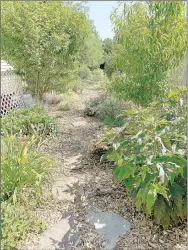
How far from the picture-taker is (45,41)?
3.36 meters

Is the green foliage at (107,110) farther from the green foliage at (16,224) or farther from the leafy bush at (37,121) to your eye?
the green foliage at (16,224)

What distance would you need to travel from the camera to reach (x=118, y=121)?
13.2 feet

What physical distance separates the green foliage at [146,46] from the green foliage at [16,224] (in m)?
1.81

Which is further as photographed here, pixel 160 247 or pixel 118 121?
pixel 118 121

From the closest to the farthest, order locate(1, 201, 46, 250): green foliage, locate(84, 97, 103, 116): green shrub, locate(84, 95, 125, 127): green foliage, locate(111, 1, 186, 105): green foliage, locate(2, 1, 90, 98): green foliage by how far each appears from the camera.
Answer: locate(1, 201, 46, 250): green foliage → locate(111, 1, 186, 105): green foliage → locate(2, 1, 90, 98): green foliage → locate(84, 95, 125, 127): green foliage → locate(84, 97, 103, 116): green shrub

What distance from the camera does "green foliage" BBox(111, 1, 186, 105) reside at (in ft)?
8.00

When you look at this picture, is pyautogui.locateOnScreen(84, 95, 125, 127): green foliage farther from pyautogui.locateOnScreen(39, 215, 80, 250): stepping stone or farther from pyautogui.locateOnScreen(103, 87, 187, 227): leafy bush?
pyautogui.locateOnScreen(39, 215, 80, 250): stepping stone

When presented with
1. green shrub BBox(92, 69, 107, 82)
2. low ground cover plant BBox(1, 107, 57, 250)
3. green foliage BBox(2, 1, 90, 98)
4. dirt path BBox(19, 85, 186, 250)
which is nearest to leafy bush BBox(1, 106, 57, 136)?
dirt path BBox(19, 85, 186, 250)

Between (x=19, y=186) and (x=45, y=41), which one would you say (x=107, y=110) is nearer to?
(x=45, y=41)

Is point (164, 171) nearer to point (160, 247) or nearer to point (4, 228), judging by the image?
point (160, 247)

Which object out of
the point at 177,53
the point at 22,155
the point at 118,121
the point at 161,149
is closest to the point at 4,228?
Result: the point at 22,155

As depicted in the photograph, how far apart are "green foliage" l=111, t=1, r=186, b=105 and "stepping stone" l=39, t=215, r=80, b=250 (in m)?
1.80

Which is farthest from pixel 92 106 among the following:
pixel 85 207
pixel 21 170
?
pixel 21 170

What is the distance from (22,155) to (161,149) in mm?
1053
